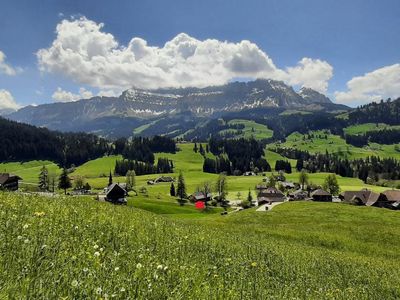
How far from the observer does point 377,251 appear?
39.9m

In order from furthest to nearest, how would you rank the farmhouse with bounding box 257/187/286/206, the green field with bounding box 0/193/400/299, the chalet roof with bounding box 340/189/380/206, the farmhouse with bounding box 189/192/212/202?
the farmhouse with bounding box 189/192/212/202 < the farmhouse with bounding box 257/187/286/206 < the chalet roof with bounding box 340/189/380/206 < the green field with bounding box 0/193/400/299

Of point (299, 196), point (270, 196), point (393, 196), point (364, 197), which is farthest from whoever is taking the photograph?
point (299, 196)

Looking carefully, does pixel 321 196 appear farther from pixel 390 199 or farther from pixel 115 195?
pixel 115 195

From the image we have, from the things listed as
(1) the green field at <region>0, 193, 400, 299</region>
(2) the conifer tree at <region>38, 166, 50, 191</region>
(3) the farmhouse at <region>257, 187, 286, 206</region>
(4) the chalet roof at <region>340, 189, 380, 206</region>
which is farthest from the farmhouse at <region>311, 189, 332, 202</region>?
(1) the green field at <region>0, 193, 400, 299</region>

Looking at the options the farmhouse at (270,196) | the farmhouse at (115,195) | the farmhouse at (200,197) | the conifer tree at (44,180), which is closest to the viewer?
the farmhouse at (115,195)

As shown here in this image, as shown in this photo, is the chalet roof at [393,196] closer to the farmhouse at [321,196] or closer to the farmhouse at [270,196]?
the farmhouse at [321,196]

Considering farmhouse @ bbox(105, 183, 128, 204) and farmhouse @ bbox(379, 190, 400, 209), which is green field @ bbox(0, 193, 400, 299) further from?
farmhouse @ bbox(379, 190, 400, 209)

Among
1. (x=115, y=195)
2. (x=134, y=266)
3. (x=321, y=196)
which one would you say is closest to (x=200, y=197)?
(x=321, y=196)

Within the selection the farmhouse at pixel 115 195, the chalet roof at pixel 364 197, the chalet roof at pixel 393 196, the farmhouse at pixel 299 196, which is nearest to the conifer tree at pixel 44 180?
the farmhouse at pixel 115 195

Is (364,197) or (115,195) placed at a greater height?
(115,195)

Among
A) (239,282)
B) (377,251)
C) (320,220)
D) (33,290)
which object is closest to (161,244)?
(239,282)

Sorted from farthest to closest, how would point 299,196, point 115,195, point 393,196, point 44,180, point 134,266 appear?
point 299,196 → point 44,180 → point 393,196 → point 115,195 → point 134,266

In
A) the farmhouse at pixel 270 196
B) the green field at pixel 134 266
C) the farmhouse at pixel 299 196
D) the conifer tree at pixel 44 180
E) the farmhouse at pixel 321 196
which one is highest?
the green field at pixel 134 266

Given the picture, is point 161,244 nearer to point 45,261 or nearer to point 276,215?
point 45,261
